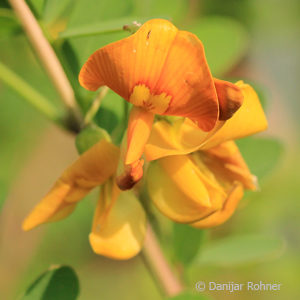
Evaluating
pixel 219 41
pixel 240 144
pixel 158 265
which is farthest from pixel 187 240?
pixel 219 41

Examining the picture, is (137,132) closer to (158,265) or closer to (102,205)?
(102,205)

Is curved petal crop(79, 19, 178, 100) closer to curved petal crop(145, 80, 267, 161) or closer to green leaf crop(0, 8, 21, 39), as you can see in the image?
curved petal crop(145, 80, 267, 161)

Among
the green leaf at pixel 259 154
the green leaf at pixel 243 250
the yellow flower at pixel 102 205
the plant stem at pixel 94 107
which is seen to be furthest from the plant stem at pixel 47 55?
the green leaf at pixel 243 250

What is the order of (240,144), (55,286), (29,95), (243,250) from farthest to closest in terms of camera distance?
(243,250) < (240,144) < (29,95) < (55,286)

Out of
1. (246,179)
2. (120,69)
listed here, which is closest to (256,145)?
(246,179)

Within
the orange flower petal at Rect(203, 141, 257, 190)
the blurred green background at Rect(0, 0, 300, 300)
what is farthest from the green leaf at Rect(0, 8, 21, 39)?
the orange flower petal at Rect(203, 141, 257, 190)

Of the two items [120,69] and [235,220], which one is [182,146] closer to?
[120,69]
